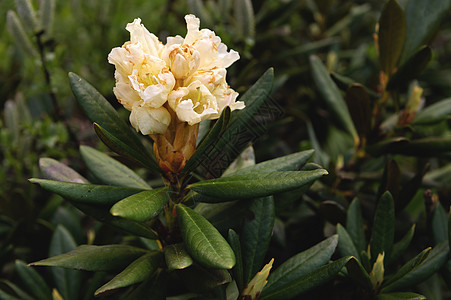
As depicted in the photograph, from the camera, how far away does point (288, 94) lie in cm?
233

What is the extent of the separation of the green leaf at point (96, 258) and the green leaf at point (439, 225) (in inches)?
35.9

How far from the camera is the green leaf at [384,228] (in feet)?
3.77

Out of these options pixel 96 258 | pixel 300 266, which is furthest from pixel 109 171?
pixel 300 266

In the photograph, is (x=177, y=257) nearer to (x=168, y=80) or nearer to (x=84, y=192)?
(x=84, y=192)

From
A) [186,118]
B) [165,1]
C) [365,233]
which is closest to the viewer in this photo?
[186,118]

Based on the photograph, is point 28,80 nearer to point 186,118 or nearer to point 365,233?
point 186,118

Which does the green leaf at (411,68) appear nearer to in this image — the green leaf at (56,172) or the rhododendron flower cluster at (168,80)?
the rhododendron flower cluster at (168,80)

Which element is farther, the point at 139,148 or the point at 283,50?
the point at 283,50

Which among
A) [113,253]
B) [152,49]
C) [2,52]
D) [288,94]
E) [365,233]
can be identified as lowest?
[365,233]

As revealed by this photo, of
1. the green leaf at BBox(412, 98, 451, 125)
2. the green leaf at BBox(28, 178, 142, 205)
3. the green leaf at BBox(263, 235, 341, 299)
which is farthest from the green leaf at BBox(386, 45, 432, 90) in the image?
the green leaf at BBox(28, 178, 142, 205)

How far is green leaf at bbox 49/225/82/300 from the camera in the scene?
132cm

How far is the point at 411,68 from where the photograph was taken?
139cm

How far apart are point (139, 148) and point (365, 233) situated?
840mm

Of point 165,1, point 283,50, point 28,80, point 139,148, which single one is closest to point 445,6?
point 283,50
